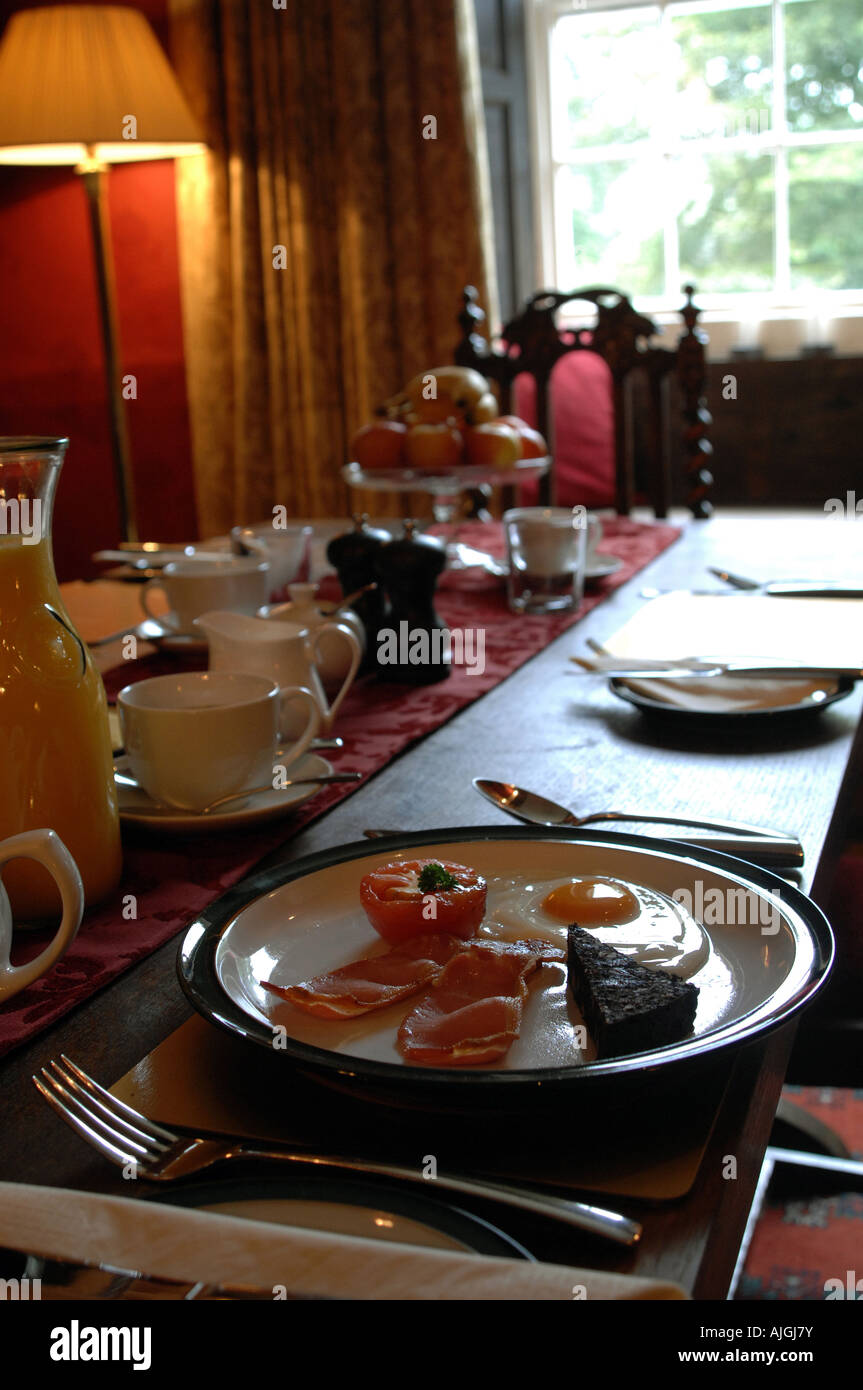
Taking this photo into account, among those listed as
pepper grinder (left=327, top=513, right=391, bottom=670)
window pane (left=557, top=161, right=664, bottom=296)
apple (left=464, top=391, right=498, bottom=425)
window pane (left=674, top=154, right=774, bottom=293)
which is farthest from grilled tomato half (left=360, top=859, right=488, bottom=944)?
window pane (left=557, top=161, right=664, bottom=296)

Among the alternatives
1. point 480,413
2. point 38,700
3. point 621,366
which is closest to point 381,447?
point 480,413

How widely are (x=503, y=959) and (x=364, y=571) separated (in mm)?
763

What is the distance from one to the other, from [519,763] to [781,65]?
3.44 meters

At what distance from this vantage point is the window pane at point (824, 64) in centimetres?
353

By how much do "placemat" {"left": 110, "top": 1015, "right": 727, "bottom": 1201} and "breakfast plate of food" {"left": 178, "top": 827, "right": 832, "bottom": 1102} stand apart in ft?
0.07

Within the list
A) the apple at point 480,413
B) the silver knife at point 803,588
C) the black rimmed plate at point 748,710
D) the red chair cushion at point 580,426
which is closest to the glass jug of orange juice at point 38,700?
the black rimmed plate at point 748,710

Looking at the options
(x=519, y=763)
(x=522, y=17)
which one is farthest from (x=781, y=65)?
(x=519, y=763)

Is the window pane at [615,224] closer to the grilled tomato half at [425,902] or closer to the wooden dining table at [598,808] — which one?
the wooden dining table at [598,808]

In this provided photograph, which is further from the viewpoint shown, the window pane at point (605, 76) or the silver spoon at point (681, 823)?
the window pane at point (605, 76)

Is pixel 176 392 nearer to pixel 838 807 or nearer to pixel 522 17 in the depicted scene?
pixel 522 17

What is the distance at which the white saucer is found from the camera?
756mm

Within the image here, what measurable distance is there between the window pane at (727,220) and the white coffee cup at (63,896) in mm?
3681

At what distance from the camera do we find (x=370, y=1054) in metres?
0.48

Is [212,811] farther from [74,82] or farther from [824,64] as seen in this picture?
[824,64]
